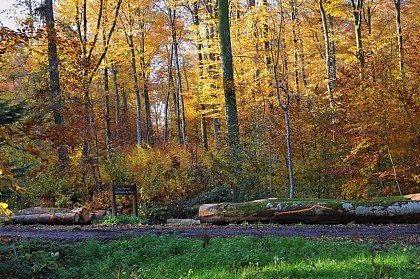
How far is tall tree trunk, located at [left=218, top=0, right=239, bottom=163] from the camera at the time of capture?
16.8 m

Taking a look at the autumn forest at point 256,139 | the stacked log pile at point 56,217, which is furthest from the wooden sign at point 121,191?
the stacked log pile at point 56,217

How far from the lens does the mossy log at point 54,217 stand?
14234 millimetres

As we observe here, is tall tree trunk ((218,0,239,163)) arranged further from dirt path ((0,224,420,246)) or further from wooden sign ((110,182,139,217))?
dirt path ((0,224,420,246))

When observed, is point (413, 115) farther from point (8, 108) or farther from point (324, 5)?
point (8, 108)

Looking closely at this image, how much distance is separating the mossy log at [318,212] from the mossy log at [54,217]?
188 inches

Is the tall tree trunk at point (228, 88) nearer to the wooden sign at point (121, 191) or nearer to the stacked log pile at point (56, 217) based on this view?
the wooden sign at point (121, 191)

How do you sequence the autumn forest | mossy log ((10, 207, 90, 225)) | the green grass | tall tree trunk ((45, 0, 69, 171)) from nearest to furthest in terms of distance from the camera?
the green grass, mossy log ((10, 207, 90, 225)), the autumn forest, tall tree trunk ((45, 0, 69, 171))

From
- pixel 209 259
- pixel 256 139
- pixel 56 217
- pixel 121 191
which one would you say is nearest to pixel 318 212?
pixel 209 259

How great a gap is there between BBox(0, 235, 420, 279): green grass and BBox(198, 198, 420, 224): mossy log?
3.30m

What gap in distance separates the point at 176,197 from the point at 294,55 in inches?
517

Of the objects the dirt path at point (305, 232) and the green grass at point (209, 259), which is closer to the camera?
the green grass at point (209, 259)

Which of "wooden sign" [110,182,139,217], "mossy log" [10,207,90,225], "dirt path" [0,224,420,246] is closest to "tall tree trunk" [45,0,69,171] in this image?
"mossy log" [10,207,90,225]

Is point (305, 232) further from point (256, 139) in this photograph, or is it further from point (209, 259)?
point (256, 139)

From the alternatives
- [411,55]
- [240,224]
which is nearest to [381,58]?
[411,55]
